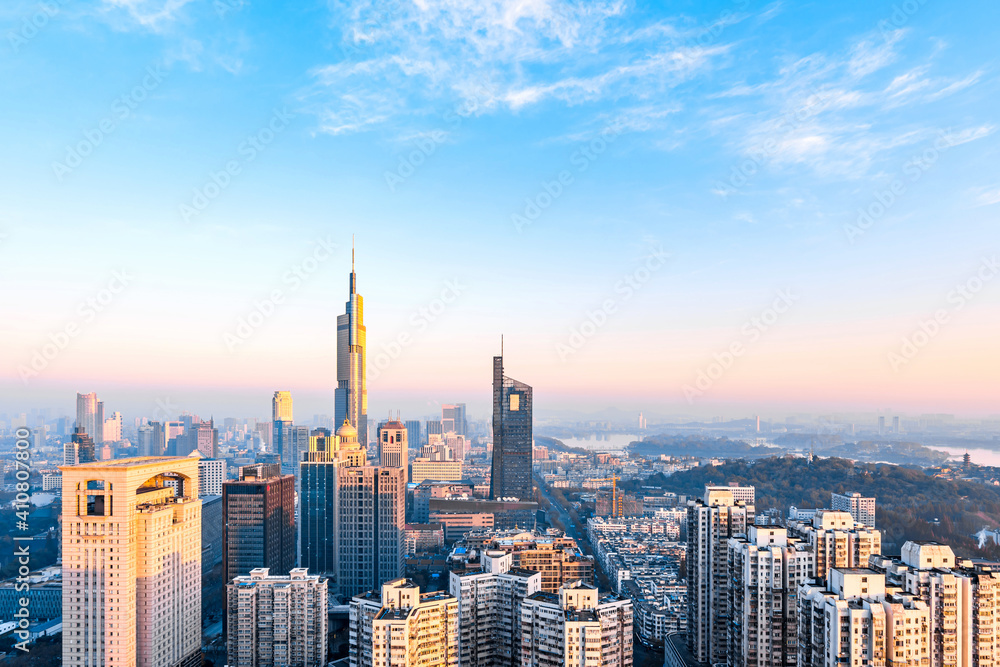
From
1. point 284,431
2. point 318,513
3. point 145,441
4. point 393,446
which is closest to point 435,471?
point 393,446

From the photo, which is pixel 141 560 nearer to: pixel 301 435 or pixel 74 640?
pixel 74 640

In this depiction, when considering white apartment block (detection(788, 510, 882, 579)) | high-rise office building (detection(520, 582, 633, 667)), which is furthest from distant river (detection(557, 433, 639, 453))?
high-rise office building (detection(520, 582, 633, 667))

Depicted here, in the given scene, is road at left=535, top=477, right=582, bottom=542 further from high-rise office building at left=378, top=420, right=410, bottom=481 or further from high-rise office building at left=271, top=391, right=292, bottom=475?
high-rise office building at left=271, top=391, right=292, bottom=475

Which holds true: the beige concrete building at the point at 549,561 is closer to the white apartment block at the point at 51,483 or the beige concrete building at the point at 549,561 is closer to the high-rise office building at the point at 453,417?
the white apartment block at the point at 51,483

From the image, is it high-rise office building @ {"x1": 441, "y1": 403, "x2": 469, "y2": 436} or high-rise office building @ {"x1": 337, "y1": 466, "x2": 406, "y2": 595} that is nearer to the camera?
high-rise office building @ {"x1": 337, "y1": 466, "x2": 406, "y2": 595}

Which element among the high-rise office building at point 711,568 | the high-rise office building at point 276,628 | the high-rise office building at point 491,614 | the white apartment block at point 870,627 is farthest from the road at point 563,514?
the white apartment block at point 870,627

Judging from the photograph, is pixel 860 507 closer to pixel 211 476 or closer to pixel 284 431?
pixel 211 476
